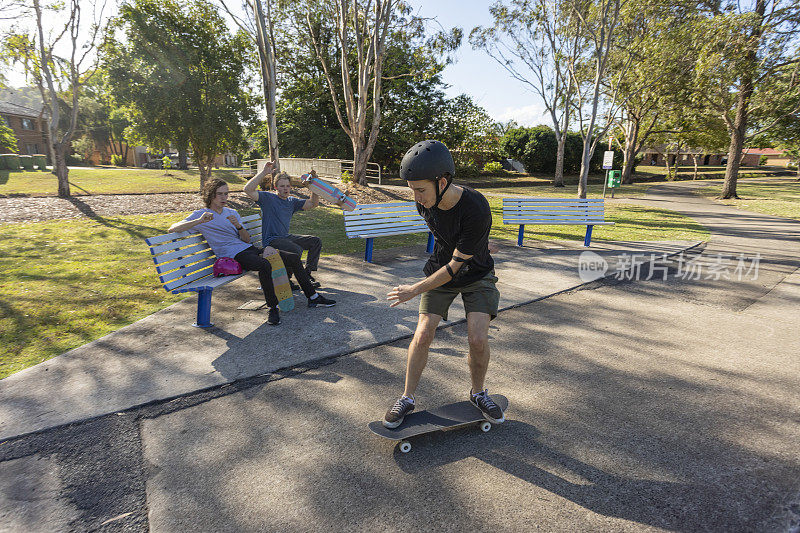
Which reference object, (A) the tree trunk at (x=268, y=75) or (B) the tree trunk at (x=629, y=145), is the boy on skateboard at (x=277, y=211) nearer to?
(A) the tree trunk at (x=268, y=75)

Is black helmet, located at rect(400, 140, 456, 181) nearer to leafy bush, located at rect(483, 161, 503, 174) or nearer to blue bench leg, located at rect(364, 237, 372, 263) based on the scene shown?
blue bench leg, located at rect(364, 237, 372, 263)

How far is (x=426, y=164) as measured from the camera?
2564 mm

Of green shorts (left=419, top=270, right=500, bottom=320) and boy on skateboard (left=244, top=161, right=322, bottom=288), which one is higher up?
boy on skateboard (left=244, top=161, right=322, bottom=288)

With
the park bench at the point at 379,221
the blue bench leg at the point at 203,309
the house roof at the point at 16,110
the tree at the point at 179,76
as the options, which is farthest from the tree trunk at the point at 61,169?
the house roof at the point at 16,110

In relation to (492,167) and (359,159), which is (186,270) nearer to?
(359,159)

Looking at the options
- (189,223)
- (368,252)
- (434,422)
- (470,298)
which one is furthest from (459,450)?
(368,252)

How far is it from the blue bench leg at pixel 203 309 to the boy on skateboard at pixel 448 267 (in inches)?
112

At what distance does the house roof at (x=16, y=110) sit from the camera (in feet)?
154

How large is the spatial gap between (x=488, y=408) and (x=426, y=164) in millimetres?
1763

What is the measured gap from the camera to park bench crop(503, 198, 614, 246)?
931cm

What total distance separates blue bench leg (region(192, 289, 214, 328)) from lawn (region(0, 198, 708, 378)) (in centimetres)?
92

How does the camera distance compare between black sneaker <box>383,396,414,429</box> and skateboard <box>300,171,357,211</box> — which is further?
skateboard <box>300,171,357,211</box>

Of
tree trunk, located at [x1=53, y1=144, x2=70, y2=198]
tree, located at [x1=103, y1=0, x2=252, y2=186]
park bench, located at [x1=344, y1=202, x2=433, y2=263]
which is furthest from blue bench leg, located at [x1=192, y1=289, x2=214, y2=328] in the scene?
tree trunk, located at [x1=53, y1=144, x2=70, y2=198]

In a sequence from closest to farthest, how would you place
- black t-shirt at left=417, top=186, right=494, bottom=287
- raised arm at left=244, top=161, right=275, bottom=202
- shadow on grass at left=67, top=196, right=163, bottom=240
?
black t-shirt at left=417, top=186, right=494, bottom=287 < raised arm at left=244, top=161, right=275, bottom=202 < shadow on grass at left=67, top=196, right=163, bottom=240
